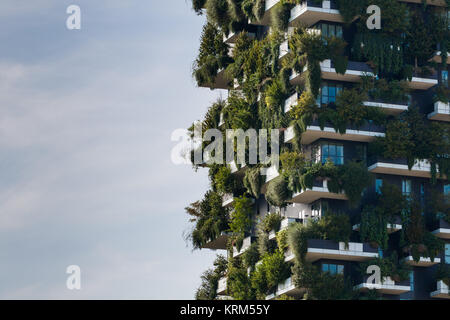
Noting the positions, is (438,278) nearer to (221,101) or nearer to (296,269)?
(296,269)

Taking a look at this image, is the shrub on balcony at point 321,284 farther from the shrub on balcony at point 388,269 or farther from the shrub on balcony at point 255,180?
the shrub on balcony at point 255,180

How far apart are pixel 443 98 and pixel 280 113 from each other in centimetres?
1250

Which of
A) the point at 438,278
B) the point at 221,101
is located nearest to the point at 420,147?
the point at 438,278

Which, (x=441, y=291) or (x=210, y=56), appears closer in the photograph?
(x=441, y=291)

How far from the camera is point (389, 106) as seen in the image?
107 meters

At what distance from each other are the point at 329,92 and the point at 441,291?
16.6 meters

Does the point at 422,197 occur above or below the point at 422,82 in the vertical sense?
below

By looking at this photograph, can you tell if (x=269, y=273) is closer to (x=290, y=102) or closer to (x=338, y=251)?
(x=338, y=251)

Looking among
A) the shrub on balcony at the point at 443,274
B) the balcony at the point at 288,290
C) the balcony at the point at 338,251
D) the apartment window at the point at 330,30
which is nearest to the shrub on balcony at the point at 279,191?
the balcony at the point at 338,251

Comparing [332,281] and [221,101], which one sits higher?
[221,101]

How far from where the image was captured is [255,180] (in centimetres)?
10962

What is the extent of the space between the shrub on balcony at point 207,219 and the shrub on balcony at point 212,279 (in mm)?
2030

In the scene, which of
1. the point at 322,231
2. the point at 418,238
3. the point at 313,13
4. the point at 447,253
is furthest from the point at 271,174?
the point at 447,253

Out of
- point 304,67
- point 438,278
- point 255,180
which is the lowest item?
point 438,278
